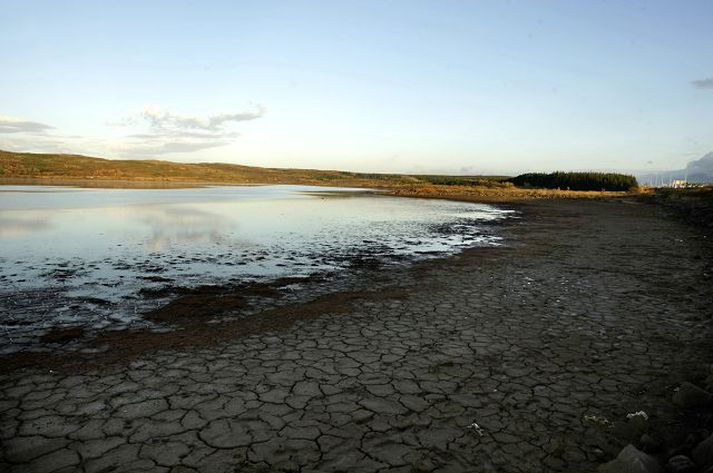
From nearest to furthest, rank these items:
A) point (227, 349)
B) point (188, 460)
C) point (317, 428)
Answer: point (188, 460), point (317, 428), point (227, 349)

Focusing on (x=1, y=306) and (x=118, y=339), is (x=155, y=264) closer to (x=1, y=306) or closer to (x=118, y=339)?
(x=1, y=306)

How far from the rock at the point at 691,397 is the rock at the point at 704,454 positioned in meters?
1.54

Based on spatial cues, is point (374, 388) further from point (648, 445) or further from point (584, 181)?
point (584, 181)

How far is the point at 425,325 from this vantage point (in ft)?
28.0

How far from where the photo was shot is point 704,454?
3912mm

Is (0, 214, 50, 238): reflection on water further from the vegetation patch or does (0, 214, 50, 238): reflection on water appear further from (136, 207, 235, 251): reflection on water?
the vegetation patch

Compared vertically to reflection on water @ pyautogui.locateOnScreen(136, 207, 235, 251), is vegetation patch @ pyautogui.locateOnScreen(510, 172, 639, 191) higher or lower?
higher

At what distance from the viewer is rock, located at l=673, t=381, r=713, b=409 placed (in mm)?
5277

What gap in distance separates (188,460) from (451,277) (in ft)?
32.1

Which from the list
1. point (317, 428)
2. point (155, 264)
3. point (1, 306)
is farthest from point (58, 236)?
point (317, 428)

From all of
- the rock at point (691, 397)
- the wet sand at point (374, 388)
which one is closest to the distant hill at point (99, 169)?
the wet sand at point (374, 388)

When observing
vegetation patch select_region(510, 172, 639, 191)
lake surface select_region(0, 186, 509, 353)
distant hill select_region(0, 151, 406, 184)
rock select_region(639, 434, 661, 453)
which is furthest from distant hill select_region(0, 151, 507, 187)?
rock select_region(639, 434, 661, 453)

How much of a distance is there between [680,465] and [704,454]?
23 centimetres

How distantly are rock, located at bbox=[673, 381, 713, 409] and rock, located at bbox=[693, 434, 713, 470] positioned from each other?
1545 millimetres
